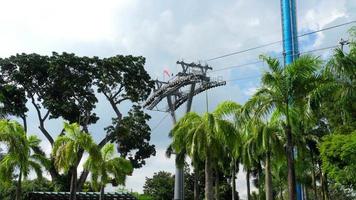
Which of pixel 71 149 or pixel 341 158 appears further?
pixel 71 149

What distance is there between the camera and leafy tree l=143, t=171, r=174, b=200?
78.8m

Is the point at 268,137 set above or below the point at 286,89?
below

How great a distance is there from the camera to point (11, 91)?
58594mm

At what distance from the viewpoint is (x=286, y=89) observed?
67.5 ft

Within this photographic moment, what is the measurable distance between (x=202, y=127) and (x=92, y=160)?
1023 centimetres

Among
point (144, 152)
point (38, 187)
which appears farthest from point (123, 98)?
point (38, 187)

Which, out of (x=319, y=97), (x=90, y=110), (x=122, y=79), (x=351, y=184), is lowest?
(x=351, y=184)

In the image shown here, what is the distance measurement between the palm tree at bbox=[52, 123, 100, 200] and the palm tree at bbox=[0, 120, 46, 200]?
2102 mm

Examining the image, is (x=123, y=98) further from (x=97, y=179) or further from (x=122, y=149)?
(x=97, y=179)

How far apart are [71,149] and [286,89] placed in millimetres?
17498

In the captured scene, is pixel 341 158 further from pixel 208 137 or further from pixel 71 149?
pixel 71 149

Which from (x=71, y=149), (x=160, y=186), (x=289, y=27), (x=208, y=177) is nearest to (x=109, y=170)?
(x=71, y=149)

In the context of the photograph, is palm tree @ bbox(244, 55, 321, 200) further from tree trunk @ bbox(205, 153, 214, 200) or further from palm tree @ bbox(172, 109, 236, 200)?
tree trunk @ bbox(205, 153, 214, 200)

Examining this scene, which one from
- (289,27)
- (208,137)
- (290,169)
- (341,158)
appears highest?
(289,27)
